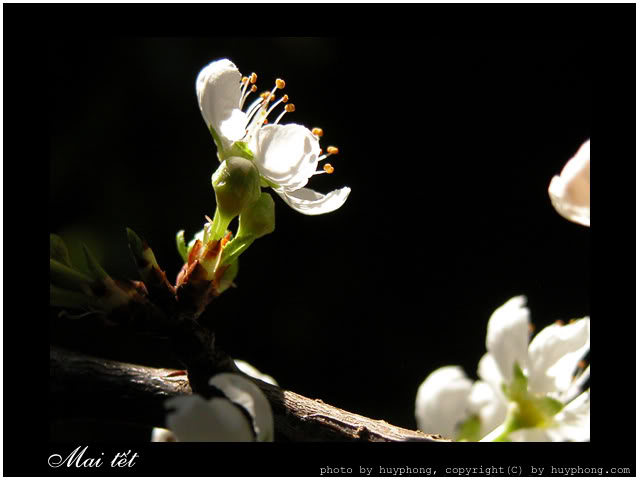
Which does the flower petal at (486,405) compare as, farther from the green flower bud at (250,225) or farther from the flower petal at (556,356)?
the green flower bud at (250,225)

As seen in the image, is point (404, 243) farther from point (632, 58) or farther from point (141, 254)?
point (141, 254)

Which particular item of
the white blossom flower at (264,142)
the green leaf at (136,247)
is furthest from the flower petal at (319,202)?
the green leaf at (136,247)

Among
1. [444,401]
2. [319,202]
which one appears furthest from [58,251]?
[444,401]


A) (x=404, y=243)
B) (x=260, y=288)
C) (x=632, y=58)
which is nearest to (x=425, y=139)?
(x=404, y=243)

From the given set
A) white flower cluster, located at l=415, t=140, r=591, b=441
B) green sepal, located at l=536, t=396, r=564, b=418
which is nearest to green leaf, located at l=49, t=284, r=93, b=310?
white flower cluster, located at l=415, t=140, r=591, b=441

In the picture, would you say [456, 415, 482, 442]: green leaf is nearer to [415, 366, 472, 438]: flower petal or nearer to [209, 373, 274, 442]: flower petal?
[415, 366, 472, 438]: flower petal

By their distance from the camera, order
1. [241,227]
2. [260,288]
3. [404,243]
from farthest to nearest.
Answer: [404,243] < [260,288] < [241,227]
